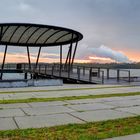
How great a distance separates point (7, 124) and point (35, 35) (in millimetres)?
27935

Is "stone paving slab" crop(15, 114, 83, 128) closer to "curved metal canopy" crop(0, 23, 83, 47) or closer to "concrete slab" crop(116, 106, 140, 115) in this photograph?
"concrete slab" crop(116, 106, 140, 115)

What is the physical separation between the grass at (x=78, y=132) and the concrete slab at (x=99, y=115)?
739 millimetres

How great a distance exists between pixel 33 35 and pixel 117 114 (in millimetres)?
26844

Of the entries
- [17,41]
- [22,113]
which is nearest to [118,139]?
[22,113]

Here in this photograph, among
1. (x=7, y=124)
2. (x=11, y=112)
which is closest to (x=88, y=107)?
(x=11, y=112)

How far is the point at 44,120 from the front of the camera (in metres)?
7.75

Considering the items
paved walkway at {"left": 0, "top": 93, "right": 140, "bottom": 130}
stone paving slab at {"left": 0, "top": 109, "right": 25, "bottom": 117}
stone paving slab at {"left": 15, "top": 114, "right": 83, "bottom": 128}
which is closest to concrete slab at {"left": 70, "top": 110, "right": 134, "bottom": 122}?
paved walkway at {"left": 0, "top": 93, "right": 140, "bottom": 130}

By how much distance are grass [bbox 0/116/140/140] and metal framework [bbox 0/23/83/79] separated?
21853 mm

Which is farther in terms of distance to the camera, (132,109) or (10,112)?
(132,109)

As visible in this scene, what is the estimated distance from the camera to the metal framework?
29.3m

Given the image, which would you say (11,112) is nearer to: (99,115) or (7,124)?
(7,124)

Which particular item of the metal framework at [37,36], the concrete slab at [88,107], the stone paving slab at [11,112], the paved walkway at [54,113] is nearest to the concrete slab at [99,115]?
the paved walkway at [54,113]

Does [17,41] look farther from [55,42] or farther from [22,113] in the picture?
[22,113]

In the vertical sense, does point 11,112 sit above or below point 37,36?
below
